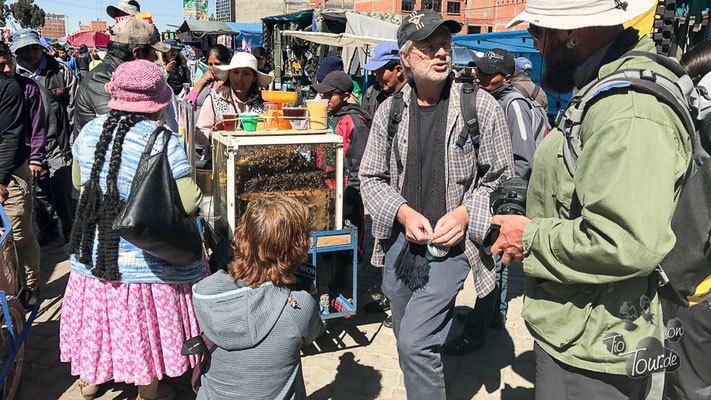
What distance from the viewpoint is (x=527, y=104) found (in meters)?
4.18

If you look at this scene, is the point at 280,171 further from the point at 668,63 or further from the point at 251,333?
the point at 668,63

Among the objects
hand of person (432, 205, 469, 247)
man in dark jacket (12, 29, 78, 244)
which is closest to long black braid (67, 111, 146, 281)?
hand of person (432, 205, 469, 247)

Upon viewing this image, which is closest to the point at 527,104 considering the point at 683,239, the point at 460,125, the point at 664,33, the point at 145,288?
the point at 460,125

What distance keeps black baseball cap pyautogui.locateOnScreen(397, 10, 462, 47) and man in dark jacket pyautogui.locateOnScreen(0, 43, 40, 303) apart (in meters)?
3.37

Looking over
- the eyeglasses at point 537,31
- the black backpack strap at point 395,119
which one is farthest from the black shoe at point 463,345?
the eyeglasses at point 537,31

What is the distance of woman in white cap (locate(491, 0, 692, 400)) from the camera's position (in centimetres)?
155

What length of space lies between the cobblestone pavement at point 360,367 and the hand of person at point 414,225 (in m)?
1.35

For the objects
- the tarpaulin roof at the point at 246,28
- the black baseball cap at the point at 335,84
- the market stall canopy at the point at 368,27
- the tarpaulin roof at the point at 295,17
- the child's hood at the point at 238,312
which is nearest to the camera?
the child's hood at the point at 238,312

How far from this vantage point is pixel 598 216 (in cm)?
162

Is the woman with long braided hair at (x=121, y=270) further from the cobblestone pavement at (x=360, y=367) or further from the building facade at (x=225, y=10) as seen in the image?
the building facade at (x=225, y=10)

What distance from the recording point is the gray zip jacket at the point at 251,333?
217 cm

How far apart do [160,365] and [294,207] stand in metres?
1.54

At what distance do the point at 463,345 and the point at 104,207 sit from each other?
2.78m

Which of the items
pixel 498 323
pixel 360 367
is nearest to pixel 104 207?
pixel 360 367
